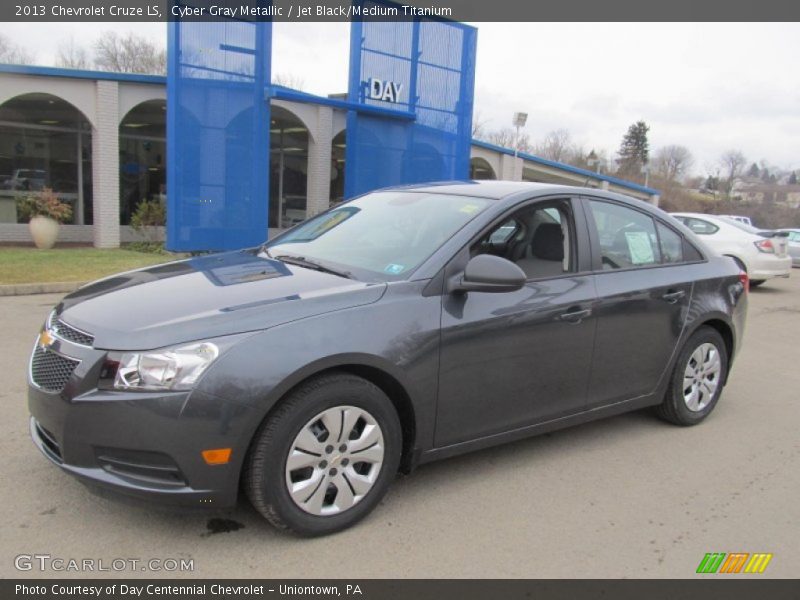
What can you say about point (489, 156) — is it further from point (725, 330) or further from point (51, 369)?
point (51, 369)

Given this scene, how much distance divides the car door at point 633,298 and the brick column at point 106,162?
1313cm

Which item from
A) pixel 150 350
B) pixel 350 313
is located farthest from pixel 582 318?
pixel 150 350

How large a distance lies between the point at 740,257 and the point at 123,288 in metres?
13.0

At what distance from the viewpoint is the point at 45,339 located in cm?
318

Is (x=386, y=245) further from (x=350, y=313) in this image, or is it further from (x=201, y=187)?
(x=201, y=187)

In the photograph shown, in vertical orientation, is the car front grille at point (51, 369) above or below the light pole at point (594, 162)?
below

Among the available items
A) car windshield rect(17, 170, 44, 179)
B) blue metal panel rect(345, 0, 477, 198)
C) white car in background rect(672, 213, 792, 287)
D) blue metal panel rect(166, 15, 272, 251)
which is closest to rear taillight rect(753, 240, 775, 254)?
white car in background rect(672, 213, 792, 287)

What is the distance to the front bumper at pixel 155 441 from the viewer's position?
8.91ft

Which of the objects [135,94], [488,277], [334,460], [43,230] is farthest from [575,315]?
[135,94]

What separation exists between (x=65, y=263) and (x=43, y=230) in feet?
10.3

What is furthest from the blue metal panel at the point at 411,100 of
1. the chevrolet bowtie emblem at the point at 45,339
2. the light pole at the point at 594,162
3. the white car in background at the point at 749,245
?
the light pole at the point at 594,162

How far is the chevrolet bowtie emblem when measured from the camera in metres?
3.11

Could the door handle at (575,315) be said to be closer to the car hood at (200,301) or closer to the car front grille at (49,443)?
the car hood at (200,301)

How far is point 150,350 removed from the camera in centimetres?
277
